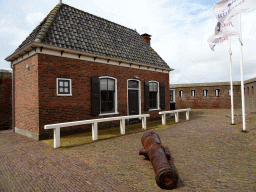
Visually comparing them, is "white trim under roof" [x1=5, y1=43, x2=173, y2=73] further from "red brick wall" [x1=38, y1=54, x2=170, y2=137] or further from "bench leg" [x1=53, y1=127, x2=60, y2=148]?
"bench leg" [x1=53, y1=127, x2=60, y2=148]

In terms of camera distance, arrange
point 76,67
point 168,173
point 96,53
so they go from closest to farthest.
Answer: point 168,173 → point 76,67 → point 96,53

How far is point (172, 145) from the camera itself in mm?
5957

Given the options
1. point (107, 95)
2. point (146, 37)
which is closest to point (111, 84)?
point (107, 95)

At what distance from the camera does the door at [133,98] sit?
1081 cm

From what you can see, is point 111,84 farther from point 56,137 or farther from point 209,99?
point 209,99

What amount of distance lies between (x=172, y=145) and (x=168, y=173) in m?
3.02

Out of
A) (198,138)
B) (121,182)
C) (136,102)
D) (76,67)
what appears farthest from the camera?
(136,102)

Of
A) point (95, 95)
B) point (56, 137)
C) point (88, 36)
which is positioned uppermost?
point (88, 36)

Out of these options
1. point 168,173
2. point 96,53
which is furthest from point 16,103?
point 168,173

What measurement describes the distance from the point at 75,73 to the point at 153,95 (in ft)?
20.7

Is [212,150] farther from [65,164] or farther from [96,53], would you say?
[96,53]

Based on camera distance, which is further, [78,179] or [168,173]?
[78,179]

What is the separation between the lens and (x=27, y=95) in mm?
7891

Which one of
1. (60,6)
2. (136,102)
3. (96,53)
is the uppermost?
(60,6)
